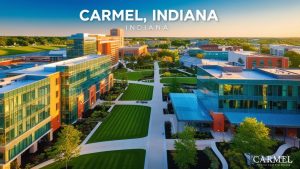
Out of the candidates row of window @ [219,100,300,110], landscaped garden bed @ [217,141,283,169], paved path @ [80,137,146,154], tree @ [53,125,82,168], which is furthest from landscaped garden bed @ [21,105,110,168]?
row of window @ [219,100,300,110]

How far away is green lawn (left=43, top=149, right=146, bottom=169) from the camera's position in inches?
1428

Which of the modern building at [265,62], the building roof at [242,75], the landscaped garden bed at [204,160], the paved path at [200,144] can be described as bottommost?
the landscaped garden bed at [204,160]

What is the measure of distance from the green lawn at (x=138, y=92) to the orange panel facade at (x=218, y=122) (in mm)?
28237

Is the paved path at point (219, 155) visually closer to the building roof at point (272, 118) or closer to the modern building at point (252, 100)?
the building roof at point (272, 118)

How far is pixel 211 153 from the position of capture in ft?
132

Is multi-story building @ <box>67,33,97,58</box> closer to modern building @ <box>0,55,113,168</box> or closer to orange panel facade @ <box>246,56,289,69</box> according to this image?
modern building @ <box>0,55,113,168</box>

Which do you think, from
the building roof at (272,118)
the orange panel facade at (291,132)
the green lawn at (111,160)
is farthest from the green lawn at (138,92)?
the green lawn at (111,160)

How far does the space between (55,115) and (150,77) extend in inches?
2737

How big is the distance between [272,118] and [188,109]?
569 inches

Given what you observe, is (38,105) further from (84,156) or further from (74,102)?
(74,102)

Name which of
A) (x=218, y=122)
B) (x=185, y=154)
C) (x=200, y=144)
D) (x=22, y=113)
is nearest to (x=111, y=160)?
(x=185, y=154)

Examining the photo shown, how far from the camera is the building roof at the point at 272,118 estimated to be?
153 feet

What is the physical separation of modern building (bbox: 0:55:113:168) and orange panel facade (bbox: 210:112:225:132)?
76.8 feet

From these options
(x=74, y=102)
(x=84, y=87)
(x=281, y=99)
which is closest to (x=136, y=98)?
(x=84, y=87)
